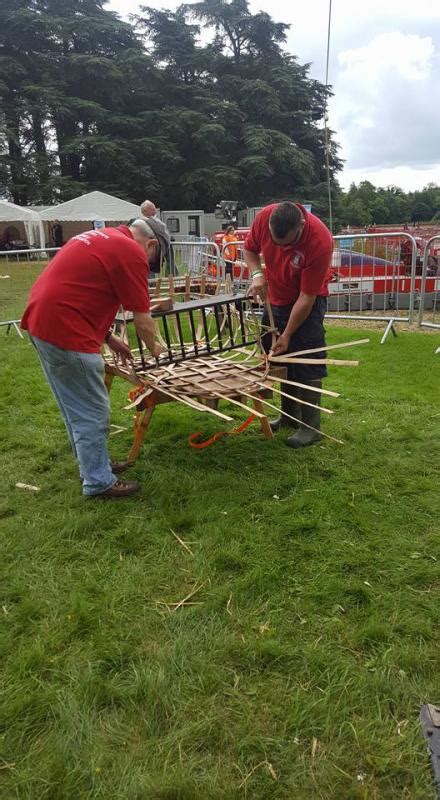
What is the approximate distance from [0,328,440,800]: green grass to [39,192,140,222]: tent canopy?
74.8ft

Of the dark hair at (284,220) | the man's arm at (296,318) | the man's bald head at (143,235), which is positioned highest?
the dark hair at (284,220)

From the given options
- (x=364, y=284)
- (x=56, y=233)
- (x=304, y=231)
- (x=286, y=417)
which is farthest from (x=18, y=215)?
(x=304, y=231)

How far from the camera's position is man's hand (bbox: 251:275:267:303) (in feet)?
14.1

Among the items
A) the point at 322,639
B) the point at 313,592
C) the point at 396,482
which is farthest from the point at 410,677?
the point at 396,482

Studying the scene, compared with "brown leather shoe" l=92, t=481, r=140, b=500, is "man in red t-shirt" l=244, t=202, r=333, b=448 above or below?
above

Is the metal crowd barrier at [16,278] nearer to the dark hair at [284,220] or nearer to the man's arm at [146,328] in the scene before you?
the man's arm at [146,328]

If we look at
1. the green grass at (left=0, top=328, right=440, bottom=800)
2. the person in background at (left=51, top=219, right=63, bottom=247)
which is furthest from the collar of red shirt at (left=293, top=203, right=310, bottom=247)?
the person in background at (left=51, top=219, right=63, bottom=247)

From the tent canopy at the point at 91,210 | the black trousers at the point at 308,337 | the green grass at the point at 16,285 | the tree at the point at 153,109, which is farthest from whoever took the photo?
the tree at the point at 153,109

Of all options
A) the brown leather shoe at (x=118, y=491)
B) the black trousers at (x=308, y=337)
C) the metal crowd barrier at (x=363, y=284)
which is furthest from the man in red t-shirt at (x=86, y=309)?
the metal crowd barrier at (x=363, y=284)

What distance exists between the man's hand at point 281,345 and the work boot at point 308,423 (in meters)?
0.36

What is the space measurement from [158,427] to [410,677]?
3036 mm

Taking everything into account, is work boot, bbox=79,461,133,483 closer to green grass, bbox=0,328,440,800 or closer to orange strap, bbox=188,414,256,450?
green grass, bbox=0,328,440,800

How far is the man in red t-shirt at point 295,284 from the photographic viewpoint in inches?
146

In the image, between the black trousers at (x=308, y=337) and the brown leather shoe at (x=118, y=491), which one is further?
the black trousers at (x=308, y=337)
